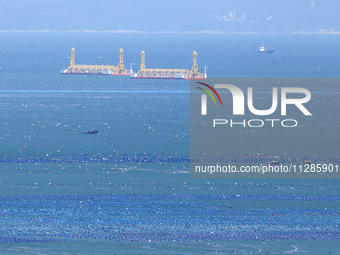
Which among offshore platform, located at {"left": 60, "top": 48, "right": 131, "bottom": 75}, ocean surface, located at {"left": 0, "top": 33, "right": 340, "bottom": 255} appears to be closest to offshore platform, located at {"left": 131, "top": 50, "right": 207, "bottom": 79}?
offshore platform, located at {"left": 60, "top": 48, "right": 131, "bottom": 75}

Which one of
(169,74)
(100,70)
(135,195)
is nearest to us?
(135,195)

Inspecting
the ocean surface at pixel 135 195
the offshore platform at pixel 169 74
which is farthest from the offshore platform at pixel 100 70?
the ocean surface at pixel 135 195

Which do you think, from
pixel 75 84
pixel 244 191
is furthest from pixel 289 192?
pixel 75 84

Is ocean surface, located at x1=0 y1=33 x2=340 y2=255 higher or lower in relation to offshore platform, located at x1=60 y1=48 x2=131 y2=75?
lower

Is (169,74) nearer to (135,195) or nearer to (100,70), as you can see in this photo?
(100,70)

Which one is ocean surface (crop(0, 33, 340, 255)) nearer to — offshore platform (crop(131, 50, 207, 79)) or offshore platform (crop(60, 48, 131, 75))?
offshore platform (crop(131, 50, 207, 79))

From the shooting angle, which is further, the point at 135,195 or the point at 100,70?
the point at 100,70

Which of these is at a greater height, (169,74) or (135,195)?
(169,74)

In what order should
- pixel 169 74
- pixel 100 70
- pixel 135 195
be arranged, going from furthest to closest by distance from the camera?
pixel 100 70 → pixel 169 74 → pixel 135 195

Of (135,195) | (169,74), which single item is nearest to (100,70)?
(169,74)

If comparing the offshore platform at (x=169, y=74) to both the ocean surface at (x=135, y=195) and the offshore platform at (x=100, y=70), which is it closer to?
the offshore platform at (x=100, y=70)

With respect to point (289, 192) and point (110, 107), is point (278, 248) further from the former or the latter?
point (110, 107)

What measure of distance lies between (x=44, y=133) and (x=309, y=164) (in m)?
21.8

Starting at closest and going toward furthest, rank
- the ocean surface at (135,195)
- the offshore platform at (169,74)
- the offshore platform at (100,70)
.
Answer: the ocean surface at (135,195) → the offshore platform at (169,74) → the offshore platform at (100,70)
